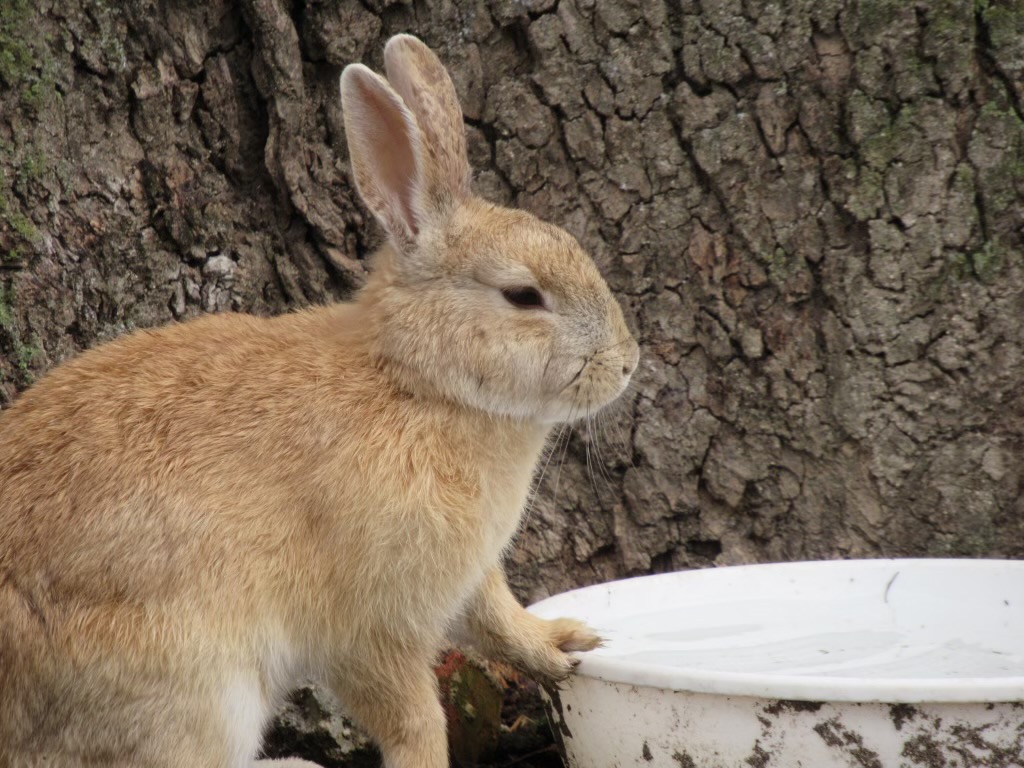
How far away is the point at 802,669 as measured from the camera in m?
3.12

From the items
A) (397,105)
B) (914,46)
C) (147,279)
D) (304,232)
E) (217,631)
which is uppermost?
(914,46)

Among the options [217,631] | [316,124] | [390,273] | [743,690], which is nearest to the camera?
[743,690]

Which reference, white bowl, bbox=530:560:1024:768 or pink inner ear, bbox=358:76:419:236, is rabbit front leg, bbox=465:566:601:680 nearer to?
white bowl, bbox=530:560:1024:768

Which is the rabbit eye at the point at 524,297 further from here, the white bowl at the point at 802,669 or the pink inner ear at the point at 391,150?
the white bowl at the point at 802,669

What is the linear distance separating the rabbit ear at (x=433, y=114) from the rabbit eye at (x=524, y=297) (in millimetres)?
273

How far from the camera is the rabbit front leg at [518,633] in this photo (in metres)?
3.13

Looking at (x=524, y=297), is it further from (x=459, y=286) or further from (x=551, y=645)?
(x=551, y=645)

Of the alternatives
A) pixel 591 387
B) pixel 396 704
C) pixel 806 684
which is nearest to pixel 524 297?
pixel 591 387

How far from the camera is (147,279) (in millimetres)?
3629

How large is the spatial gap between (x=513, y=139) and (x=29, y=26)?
137 centimetres

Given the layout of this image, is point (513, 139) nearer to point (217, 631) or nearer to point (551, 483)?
point (551, 483)

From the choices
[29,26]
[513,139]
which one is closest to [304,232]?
[513,139]

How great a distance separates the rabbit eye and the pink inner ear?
0.28 m

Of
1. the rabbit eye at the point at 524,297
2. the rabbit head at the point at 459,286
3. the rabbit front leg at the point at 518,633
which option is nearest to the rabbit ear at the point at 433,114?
the rabbit head at the point at 459,286
